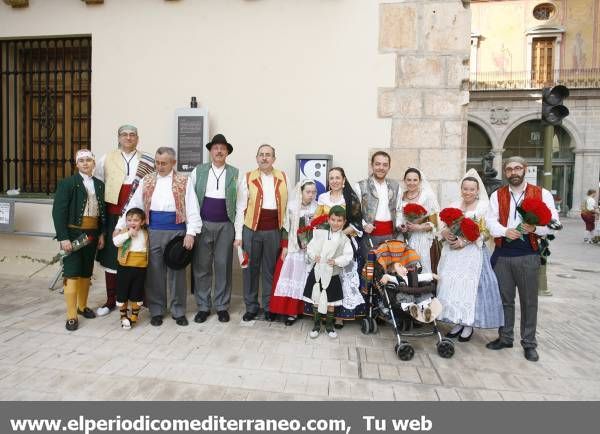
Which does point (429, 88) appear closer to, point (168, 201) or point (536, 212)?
point (536, 212)

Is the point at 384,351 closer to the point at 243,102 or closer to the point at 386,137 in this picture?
the point at 386,137

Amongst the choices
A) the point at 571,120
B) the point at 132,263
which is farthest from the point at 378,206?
the point at 571,120

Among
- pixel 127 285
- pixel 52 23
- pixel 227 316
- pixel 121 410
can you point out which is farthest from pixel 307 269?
pixel 52 23

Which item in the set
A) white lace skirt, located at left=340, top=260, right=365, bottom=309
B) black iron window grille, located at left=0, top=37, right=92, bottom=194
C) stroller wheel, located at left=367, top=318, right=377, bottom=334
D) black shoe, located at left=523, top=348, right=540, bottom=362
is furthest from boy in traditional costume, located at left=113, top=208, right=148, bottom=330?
black shoe, located at left=523, top=348, right=540, bottom=362

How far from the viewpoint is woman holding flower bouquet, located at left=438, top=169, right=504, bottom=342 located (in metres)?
3.84

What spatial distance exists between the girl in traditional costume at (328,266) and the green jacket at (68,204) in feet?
7.59

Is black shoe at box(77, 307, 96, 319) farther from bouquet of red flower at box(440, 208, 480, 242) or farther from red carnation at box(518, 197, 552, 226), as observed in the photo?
red carnation at box(518, 197, 552, 226)

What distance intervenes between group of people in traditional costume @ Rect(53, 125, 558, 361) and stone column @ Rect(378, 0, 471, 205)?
3.02 feet

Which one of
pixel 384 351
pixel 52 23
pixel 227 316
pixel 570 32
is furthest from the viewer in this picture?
pixel 570 32

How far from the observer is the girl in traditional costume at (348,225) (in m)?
4.18

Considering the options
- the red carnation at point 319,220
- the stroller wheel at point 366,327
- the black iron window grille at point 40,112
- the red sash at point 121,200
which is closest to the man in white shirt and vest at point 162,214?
the red sash at point 121,200

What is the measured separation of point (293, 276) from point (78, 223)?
2.22 m

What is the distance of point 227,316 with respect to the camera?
4.50 metres

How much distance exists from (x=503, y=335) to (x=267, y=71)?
412 cm
